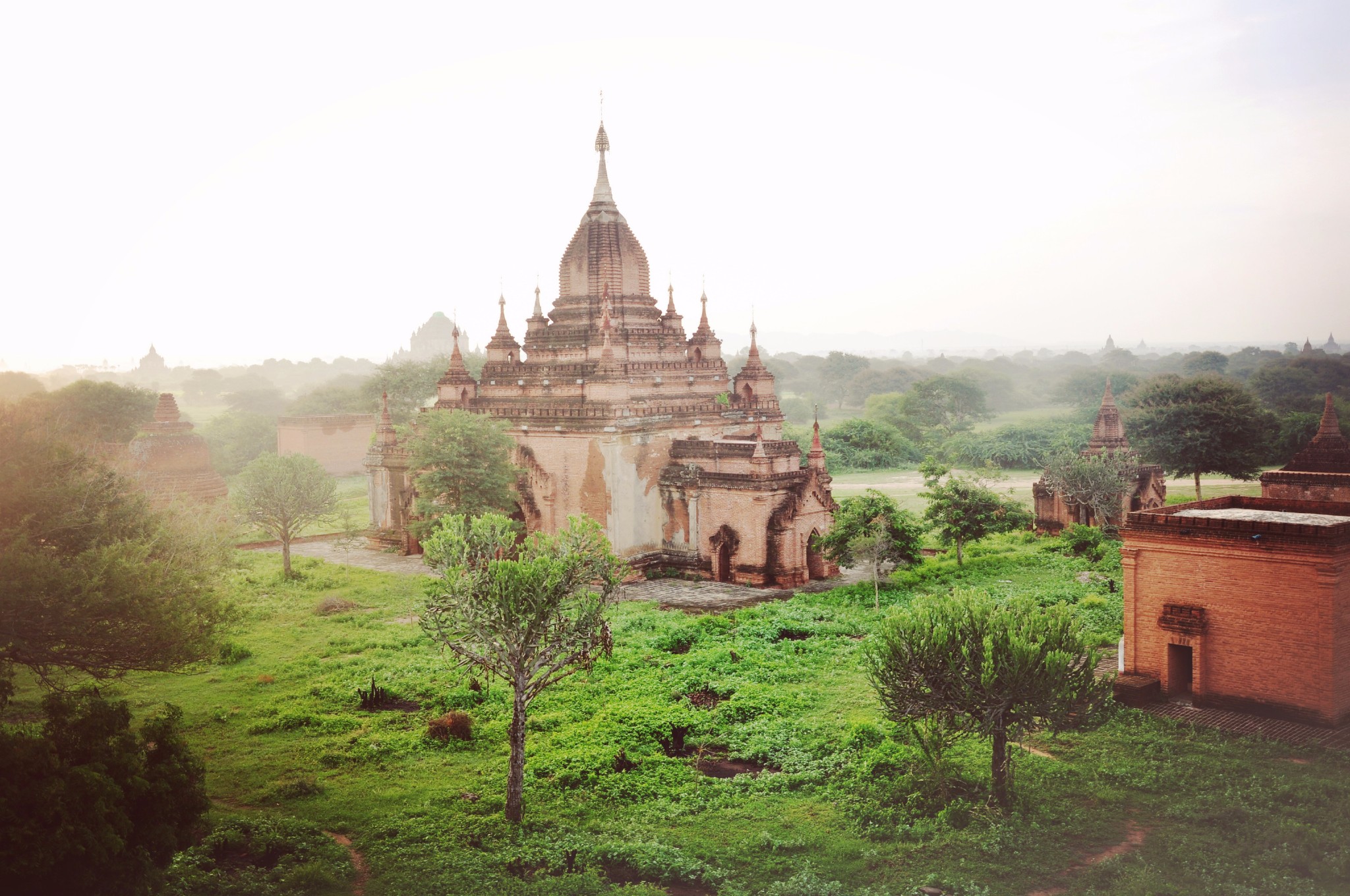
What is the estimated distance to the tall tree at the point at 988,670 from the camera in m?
13.9

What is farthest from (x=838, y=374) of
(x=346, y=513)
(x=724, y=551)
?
(x=724, y=551)

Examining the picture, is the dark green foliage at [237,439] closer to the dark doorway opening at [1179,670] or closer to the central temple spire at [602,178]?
the central temple spire at [602,178]

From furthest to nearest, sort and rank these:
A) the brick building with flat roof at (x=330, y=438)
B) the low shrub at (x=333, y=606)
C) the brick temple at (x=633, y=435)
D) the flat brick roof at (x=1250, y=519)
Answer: the brick building with flat roof at (x=330, y=438) < the brick temple at (x=633, y=435) < the low shrub at (x=333, y=606) < the flat brick roof at (x=1250, y=519)

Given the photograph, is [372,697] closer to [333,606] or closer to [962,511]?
[333,606]

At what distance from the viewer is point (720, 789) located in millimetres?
15055

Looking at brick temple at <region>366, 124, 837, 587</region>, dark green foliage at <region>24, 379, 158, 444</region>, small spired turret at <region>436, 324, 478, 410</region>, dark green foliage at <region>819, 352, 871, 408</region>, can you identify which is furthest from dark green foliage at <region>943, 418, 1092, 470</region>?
dark green foliage at <region>819, 352, 871, 408</region>

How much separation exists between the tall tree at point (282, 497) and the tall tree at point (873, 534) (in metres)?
17.4

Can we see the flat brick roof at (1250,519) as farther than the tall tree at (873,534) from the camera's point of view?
No

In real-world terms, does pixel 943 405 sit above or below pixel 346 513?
above

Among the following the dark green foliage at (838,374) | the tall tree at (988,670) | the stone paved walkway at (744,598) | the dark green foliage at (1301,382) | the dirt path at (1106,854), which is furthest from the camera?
the dark green foliage at (838,374)

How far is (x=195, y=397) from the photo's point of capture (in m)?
104

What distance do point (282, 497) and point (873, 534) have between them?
19.5 m

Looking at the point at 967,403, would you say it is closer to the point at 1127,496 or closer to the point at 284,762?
the point at 1127,496

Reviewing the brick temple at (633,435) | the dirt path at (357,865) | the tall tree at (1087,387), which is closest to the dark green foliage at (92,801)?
the dirt path at (357,865)
